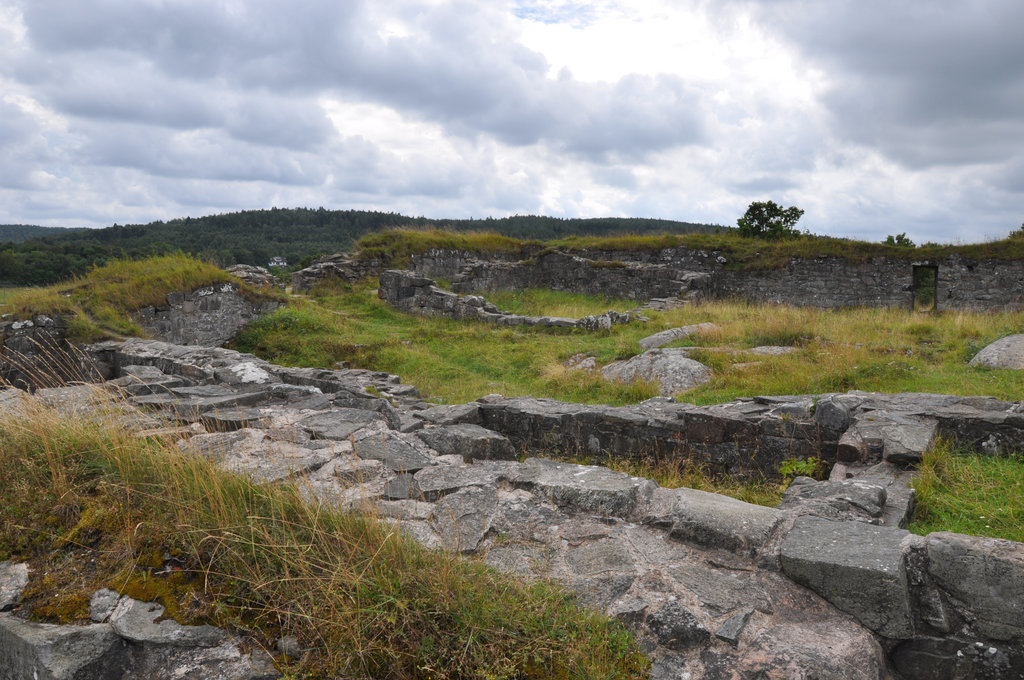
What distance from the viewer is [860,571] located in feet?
9.37

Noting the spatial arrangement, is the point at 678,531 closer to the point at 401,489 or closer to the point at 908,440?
the point at 401,489

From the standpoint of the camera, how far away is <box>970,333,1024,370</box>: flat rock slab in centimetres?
825

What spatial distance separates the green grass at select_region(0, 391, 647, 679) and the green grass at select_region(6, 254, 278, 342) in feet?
26.1

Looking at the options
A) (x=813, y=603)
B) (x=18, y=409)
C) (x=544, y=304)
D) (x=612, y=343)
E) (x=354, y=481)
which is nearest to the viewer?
(x=813, y=603)

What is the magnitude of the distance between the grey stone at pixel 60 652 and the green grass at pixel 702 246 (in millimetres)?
18780

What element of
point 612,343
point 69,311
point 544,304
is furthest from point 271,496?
point 544,304

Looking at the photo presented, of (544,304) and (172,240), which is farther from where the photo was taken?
(172,240)

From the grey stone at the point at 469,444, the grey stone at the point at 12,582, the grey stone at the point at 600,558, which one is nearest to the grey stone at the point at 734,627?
the grey stone at the point at 600,558

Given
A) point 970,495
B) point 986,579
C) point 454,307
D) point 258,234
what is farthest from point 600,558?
point 258,234

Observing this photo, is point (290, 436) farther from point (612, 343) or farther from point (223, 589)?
point (612, 343)

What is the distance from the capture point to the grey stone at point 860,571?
9.20 ft

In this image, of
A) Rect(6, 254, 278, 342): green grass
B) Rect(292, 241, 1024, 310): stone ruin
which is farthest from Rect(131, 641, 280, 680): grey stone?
Rect(292, 241, 1024, 310): stone ruin

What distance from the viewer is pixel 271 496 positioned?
3164mm

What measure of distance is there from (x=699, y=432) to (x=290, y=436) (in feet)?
13.7
